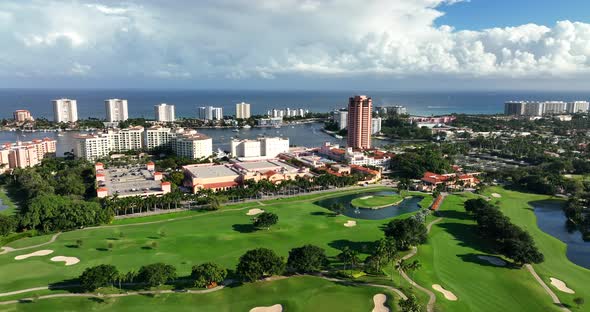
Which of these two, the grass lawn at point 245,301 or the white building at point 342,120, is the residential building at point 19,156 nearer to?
the grass lawn at point 245,301

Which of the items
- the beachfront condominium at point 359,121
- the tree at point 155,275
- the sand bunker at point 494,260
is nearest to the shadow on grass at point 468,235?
the sand bunker at point 494,260

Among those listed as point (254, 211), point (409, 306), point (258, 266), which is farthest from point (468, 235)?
point (254, 211)

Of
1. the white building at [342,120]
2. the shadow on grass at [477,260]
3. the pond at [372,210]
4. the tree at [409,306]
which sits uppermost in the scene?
the white building at [342,120]

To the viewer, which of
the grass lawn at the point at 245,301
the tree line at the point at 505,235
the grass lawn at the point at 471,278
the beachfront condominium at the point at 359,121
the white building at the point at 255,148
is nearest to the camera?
the grass lawn at the point at 245,301

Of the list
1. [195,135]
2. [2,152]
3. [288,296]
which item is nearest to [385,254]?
[288,296]

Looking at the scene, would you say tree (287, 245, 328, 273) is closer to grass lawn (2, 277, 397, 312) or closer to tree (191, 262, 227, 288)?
grass lawn (2, 277, 397, 312)

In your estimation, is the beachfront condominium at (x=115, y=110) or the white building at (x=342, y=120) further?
the beachfront condominium at (x=115, y=110)

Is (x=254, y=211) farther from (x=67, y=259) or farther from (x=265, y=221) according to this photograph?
(x=67, y=259)

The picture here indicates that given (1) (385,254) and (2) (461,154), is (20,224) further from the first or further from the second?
(2) (461,154)

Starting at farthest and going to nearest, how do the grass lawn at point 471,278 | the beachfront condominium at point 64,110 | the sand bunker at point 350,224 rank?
the beachfront condominium at point 64,110
the sand bunker at point 350,224
the grass lawn at point 471,278
